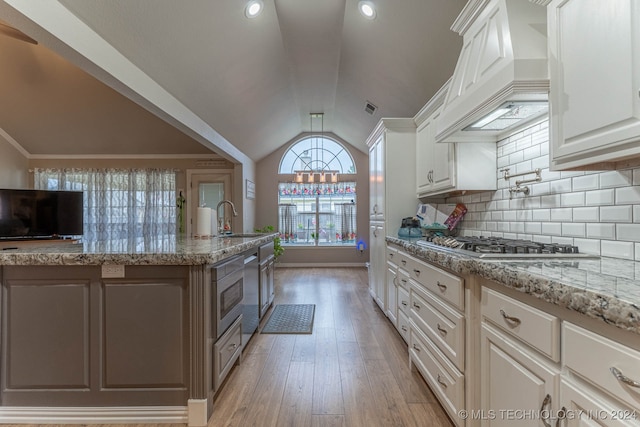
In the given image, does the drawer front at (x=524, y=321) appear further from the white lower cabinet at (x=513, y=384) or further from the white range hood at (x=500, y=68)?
the white range hood at (x=500, y=68)

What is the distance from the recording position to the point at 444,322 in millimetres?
1655

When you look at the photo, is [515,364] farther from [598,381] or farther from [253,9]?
[253,9]

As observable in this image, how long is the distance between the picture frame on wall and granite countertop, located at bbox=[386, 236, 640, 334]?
512cm

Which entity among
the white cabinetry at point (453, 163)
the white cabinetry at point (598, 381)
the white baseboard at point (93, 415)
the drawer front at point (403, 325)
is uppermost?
the white cabinetry at point (453, 163)

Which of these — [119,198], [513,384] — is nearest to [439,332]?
[513,384]

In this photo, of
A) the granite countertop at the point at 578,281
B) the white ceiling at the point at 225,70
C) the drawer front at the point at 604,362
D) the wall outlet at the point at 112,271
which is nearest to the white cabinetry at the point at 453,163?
the white ceiling at the point at 225,70

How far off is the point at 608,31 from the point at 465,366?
139 cm

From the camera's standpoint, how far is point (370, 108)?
184 inches

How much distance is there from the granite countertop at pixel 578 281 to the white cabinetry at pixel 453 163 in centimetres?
103

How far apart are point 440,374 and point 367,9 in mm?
2877

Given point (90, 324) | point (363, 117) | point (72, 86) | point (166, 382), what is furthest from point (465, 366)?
point (72, 86)

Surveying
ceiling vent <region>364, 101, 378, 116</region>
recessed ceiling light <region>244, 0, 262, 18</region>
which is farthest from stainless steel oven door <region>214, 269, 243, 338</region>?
ceiling vent <region>364, 101, 378, 116</region>

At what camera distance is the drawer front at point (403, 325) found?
2.49 metres

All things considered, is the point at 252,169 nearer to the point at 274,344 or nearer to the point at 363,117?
the point at 363,117
